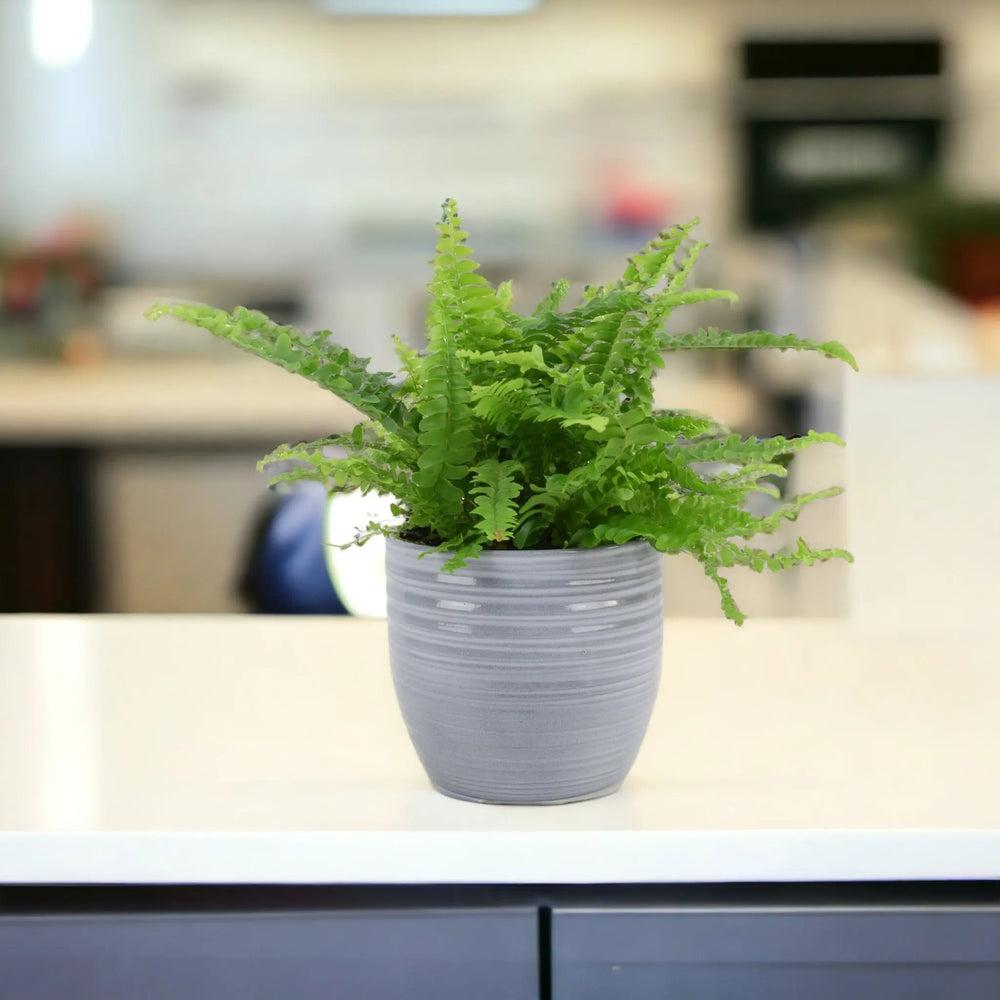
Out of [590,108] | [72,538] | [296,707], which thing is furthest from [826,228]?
[296,707]

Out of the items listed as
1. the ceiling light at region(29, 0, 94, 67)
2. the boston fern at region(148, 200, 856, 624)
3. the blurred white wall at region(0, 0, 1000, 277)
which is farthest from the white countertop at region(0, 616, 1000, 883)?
the ceiling light at region(29, 0, 94, 67)

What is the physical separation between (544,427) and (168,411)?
2.97m

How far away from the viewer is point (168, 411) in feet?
11.8

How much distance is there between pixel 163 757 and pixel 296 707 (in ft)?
0.44

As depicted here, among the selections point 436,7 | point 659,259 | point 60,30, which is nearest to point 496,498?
point 659,259

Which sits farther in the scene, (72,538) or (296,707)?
(72,538)

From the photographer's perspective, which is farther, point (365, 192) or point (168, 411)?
point (365, 192)

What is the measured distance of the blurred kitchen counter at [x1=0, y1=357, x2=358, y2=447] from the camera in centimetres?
355

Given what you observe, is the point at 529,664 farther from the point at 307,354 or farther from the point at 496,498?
the point at 307,354

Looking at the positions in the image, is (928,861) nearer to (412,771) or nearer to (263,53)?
(412,771)

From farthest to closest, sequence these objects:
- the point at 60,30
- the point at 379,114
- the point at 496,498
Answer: the point at 60,30 < the point at 379,114 < the point at 496,498

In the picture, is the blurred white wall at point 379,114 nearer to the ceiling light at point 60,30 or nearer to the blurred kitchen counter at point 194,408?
the ceiling light at point 60,30

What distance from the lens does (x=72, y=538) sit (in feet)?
12.7

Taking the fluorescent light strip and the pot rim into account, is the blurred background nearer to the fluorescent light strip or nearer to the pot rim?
the fluorescent light strip
